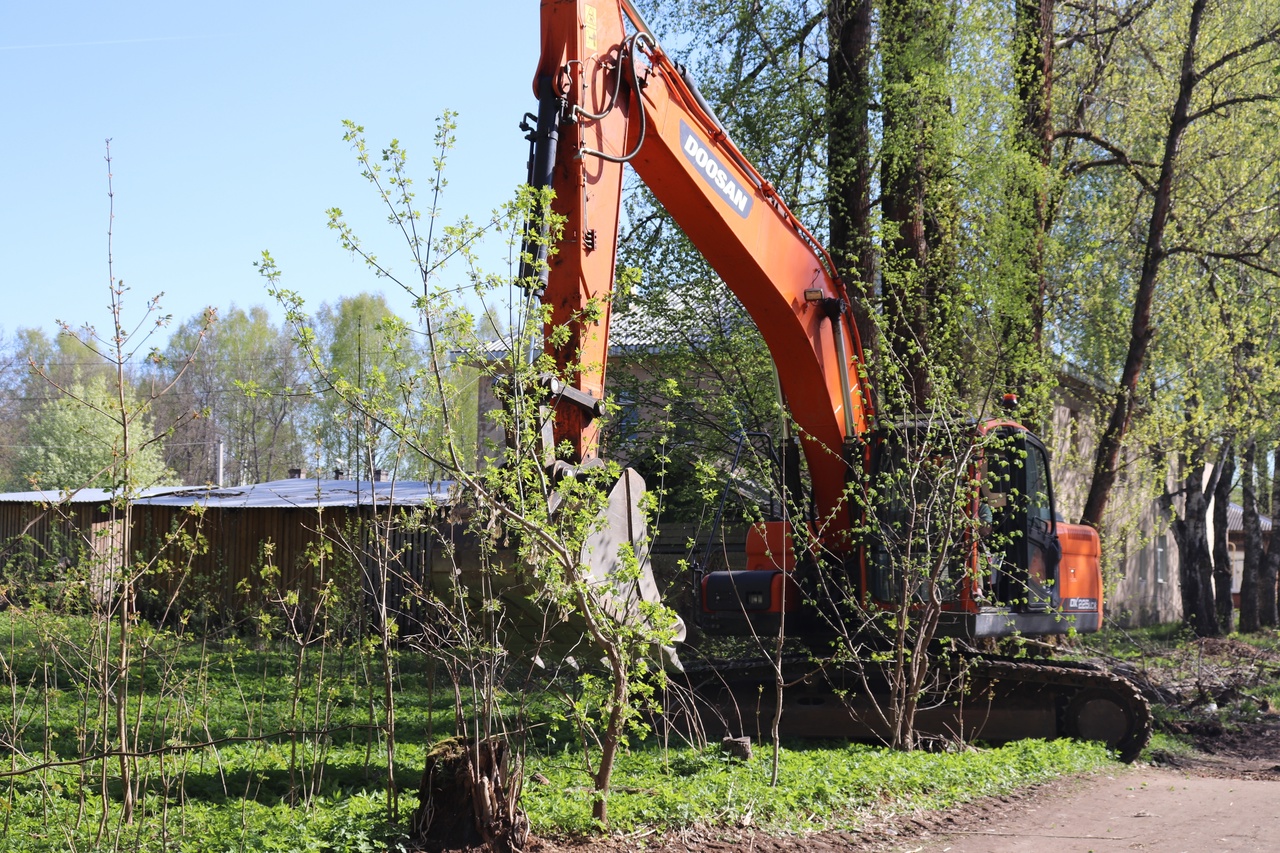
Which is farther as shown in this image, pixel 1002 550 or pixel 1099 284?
pixel 1099 284

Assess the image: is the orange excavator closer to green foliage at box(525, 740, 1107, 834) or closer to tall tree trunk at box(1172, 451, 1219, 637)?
green foliage at box(525, 740, 1107, 834)

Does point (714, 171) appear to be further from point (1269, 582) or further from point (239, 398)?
point (239, 398)

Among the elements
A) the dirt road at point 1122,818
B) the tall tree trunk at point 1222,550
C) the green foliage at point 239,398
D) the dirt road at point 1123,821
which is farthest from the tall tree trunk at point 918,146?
the green foliage at point 239,398

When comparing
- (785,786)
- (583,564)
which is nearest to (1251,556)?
(785,786)

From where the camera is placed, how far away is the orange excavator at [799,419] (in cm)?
700

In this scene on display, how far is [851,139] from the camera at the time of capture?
46.3 feet

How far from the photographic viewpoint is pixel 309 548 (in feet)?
23.8

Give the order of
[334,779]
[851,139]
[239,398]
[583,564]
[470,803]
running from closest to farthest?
[470,803], [583,564], [334,779], [851,139], [239,398]

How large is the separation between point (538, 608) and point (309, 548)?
6.66ft

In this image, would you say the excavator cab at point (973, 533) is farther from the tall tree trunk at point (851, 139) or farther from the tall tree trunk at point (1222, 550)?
the tall tree trunk at point (1222, 550)

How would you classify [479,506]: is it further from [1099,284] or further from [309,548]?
[1099,284]

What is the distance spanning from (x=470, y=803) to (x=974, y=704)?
6.04m

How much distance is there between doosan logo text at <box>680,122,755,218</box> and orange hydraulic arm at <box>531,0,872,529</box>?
11mm

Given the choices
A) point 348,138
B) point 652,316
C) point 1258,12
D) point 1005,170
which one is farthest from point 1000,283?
point 348,138
